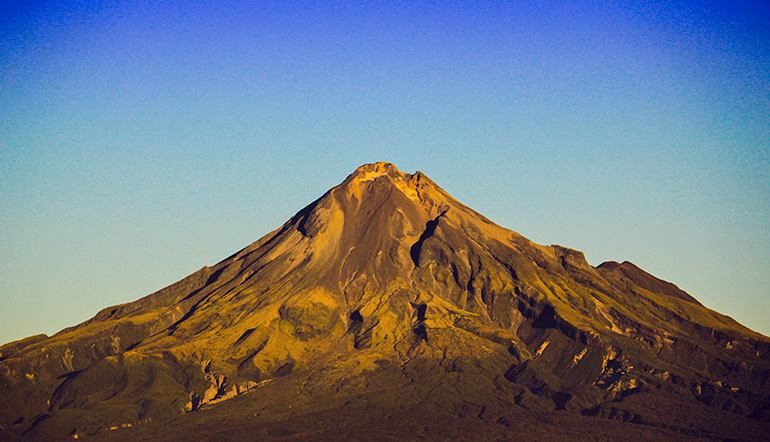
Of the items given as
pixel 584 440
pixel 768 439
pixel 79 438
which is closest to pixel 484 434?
pixel 584 440

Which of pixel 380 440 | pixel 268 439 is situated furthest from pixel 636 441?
pixel 268 439

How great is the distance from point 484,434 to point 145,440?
74.0 m

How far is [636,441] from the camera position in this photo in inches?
7746

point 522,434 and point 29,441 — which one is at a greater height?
point 29,441

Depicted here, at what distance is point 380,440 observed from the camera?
193 m

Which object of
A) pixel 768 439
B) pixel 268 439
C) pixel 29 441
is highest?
pixel 29 441

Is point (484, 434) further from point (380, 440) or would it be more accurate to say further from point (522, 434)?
point (380, 440)

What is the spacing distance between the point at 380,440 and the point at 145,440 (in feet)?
169

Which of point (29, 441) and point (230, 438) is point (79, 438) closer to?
point (29, 441)

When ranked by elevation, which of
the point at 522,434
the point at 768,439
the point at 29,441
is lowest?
the point at 768,439

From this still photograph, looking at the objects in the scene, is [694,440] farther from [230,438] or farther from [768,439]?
[230,438]

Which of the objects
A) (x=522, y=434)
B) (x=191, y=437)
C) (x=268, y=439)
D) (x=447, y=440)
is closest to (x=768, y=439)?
(x=522, y=434)

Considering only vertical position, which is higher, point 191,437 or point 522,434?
point 191,437

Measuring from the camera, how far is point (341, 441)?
631 ft
